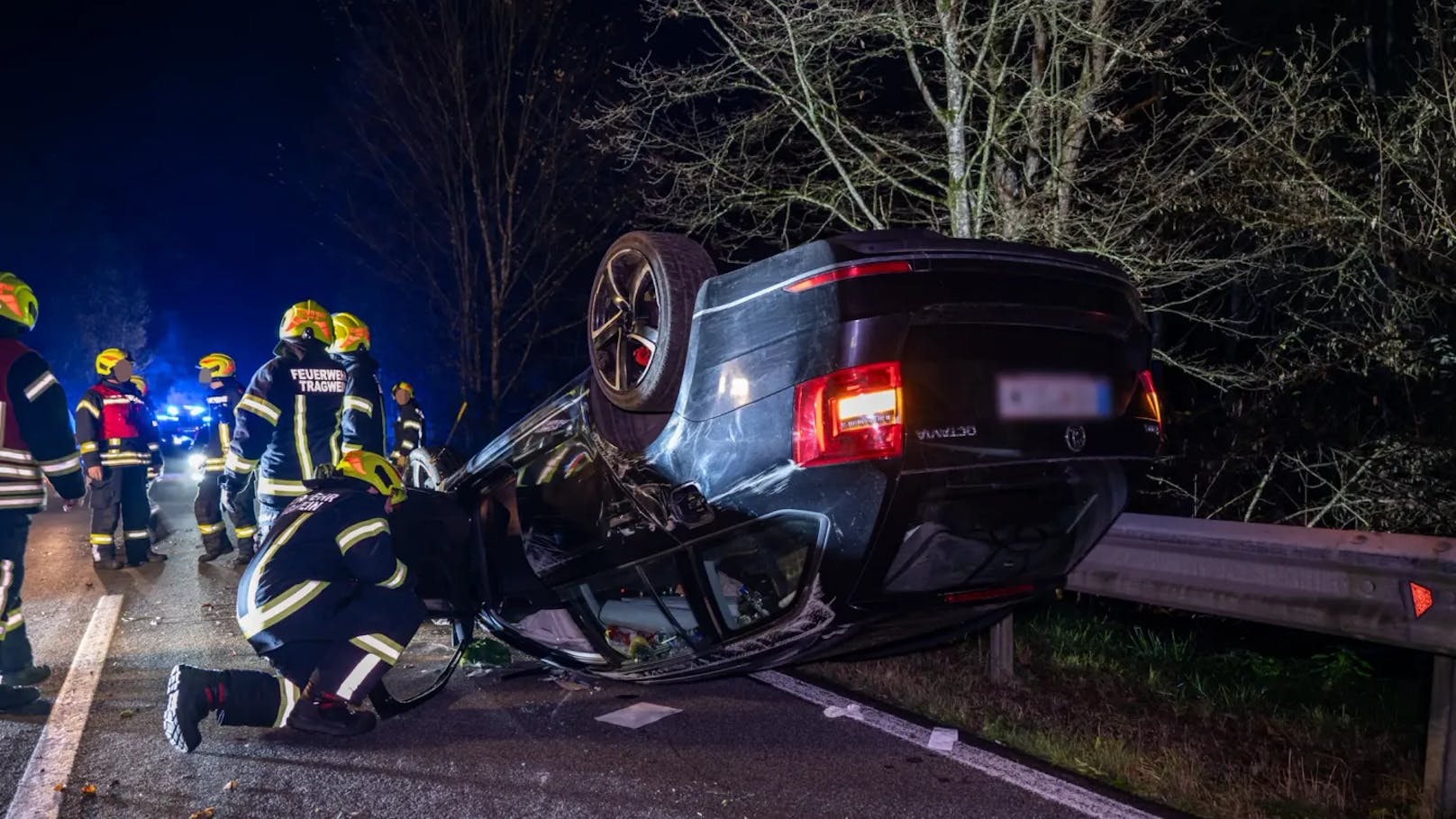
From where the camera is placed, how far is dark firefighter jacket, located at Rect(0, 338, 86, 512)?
4.87 metres

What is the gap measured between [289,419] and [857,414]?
543cm

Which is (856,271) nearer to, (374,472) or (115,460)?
(374,472)

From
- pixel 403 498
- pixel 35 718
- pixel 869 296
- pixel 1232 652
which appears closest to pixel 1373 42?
pixel 1232 652

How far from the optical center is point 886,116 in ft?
28.0

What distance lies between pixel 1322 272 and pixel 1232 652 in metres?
2.69

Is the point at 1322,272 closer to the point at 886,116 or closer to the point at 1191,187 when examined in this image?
the point at 1191,187

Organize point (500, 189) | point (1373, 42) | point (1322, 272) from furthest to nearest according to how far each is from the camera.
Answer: point (500, 189) → point (1373, 42) → point (1322, 272)

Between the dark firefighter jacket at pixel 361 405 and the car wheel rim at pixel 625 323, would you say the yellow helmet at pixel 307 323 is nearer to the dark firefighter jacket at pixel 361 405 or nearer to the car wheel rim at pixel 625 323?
the dark firefighter jacket at pixel 361 405

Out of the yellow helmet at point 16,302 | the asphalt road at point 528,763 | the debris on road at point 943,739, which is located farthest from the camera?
the yellow helmet at point 16,302

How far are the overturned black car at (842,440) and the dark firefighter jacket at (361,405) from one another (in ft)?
11.2

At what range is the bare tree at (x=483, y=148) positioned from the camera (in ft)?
46.5

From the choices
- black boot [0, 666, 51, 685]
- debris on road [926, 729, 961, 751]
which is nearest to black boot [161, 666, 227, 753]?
black boot [0, 666, 51, 685]

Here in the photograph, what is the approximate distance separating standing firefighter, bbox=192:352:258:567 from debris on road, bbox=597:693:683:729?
15.7ft

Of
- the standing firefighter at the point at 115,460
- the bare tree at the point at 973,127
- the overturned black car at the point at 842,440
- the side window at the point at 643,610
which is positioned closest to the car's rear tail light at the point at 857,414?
the overturned black car at the point at 842,440
